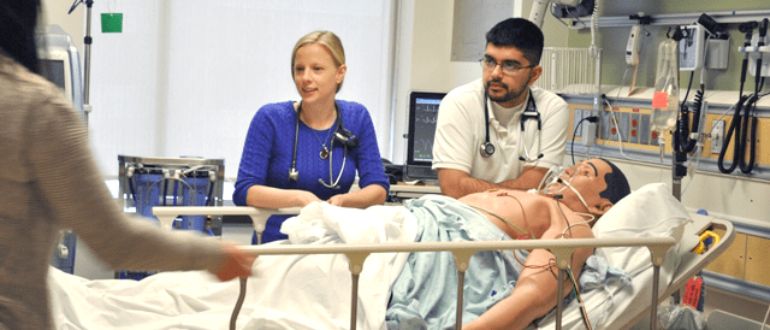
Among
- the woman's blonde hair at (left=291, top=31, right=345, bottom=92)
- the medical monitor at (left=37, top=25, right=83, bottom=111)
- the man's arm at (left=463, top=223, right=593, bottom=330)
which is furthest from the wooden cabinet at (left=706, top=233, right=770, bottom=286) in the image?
the medical monitor at (left=37, top=25, right=83, bottom=111)

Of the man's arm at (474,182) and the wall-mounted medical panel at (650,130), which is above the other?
the wall-mounted medical panel at (650,130)

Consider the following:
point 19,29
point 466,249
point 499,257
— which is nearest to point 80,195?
point 19,29

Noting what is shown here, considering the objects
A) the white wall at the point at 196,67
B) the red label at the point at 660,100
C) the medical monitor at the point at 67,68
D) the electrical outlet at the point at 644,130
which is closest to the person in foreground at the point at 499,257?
the red label at the point at 660,100

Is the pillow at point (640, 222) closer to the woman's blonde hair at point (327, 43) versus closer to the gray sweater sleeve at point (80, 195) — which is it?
the woman's blonde hair at point (327, 43)

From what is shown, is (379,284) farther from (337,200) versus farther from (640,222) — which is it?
(640,222)

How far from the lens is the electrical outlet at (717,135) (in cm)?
416

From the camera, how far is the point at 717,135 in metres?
4.18

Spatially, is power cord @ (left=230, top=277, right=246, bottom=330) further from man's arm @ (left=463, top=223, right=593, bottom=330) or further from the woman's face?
the woman's face

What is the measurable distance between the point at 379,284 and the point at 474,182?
87 centimetres

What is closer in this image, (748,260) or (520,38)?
(520,38)

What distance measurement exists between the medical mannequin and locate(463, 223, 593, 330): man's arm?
2.22ft

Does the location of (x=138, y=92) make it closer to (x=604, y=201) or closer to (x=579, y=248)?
(x=604, y=201)

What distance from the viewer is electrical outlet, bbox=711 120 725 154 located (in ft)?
13.6

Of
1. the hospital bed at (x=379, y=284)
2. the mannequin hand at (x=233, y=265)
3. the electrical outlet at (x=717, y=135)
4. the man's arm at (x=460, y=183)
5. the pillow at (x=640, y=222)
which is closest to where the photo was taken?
the mannequin hand at (x=233, y=265)
